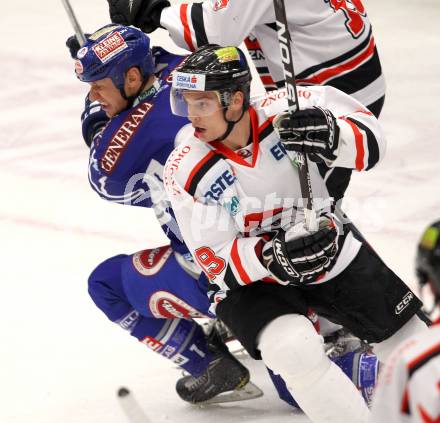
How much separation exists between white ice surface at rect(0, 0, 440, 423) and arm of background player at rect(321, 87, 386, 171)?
847mm

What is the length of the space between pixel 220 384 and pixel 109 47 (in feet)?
3.55

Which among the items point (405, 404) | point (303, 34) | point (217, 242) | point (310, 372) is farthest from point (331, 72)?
point (405, 404)

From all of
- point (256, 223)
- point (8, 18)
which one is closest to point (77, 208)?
point (256, 223)

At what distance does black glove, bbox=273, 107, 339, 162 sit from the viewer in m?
2.51

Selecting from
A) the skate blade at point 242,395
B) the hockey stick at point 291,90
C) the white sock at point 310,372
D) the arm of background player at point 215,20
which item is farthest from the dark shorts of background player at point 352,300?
the arm of background player at point 215,20

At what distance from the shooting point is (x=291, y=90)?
99.7 inches

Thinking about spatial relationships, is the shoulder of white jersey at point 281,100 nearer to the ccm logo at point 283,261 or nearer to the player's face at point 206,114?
the player's face at point 206,114

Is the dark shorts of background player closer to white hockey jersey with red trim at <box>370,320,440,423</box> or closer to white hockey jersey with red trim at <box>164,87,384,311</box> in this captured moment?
white hockey jersey with red trim at <box>164,87,384,311</box>

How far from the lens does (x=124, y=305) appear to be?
11.0ft

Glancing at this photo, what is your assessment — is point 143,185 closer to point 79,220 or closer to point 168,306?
point 168,306

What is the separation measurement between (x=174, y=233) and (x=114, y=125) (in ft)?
1.21

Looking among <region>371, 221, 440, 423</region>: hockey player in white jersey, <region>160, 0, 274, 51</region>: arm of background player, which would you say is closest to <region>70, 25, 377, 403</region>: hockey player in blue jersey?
<region>160, 0, 274, 51</region>: arm of background player

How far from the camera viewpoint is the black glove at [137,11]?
11.2ft

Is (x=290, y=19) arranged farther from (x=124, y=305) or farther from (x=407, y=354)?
(x=407, y=354)
